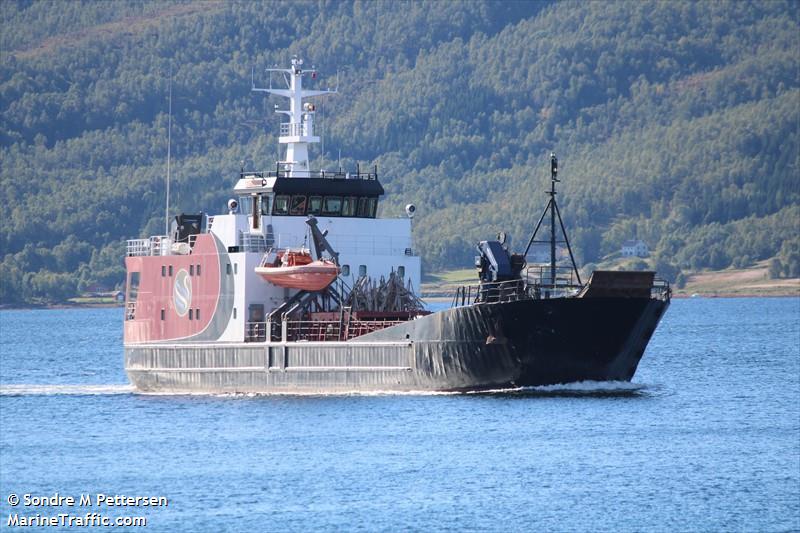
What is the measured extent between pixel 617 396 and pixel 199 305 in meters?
13.4

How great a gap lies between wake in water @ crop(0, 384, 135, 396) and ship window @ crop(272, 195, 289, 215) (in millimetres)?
8742

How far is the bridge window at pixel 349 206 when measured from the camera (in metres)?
50.4

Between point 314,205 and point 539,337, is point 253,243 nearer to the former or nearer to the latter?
point 314,205

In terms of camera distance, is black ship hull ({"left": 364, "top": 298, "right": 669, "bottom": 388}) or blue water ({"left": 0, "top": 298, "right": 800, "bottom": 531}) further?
black ship hull ({"left": 364, "top": 298, "right": 669, "bottom": 388})

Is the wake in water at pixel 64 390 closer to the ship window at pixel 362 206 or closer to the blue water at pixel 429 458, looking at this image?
the blue water at pixel 429 458

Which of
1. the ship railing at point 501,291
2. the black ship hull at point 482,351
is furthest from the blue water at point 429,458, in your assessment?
the ship railing at point 501,291

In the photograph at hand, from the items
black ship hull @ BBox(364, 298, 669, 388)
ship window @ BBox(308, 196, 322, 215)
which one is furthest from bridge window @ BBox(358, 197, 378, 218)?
black ship hull @ BBox(364, 298, 669, 388)

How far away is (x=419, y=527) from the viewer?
100ft

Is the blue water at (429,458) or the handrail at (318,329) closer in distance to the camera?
the blue water at (429,458)

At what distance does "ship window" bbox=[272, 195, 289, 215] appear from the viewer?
49812mm

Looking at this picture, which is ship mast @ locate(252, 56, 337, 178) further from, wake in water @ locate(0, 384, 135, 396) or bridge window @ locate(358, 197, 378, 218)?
wake in water @ locate(0, 384, 135, 396)

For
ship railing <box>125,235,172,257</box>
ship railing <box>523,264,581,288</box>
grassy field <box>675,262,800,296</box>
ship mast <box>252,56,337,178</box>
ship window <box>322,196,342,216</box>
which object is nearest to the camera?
ship railing <box>523,264,581,288</box>

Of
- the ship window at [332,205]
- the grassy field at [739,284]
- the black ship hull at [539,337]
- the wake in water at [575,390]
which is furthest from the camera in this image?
the grassy field at [739,284]

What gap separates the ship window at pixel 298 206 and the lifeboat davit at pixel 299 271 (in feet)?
6.48
